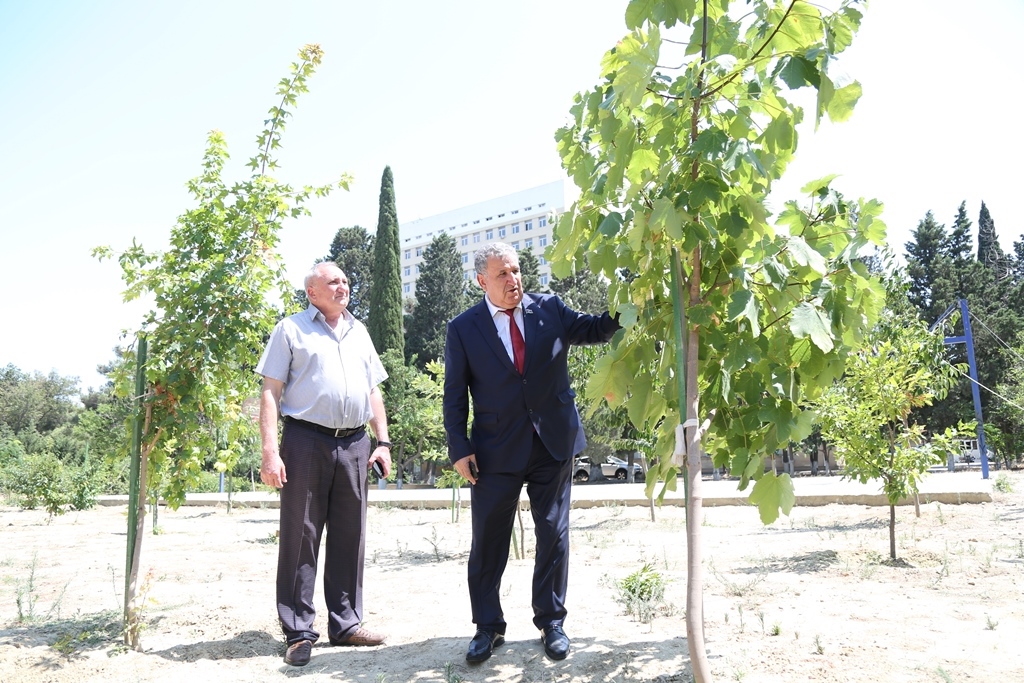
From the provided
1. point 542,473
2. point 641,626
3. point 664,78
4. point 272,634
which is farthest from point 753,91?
point 272,634

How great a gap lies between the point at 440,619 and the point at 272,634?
0.92m

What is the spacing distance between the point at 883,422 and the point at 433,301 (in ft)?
122

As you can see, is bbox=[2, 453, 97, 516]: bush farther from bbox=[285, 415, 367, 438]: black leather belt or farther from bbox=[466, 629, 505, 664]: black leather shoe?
bbox=[466, 629, 505, 664]: black leather shoe

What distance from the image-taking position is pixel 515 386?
10.8ft

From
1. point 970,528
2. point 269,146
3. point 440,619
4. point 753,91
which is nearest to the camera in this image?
point 753,91

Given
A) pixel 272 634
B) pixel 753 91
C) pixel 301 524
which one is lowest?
pixel 272 634

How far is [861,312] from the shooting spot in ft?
7.70

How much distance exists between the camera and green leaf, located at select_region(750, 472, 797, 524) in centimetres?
221

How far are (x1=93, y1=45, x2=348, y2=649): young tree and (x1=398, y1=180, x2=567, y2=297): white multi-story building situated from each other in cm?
6392

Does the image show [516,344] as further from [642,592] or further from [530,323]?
[642,592]

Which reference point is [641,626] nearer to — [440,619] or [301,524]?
[440,619]

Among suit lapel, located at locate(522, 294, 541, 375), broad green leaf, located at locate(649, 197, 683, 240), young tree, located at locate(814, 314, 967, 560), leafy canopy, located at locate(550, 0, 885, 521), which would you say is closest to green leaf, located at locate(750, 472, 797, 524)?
leafy canopy, located at locate(550, 0, 885, 521)

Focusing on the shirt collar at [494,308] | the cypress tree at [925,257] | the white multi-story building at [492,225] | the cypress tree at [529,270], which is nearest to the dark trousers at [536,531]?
the shirt collar at [494,308]

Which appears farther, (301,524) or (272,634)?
(272,634)
